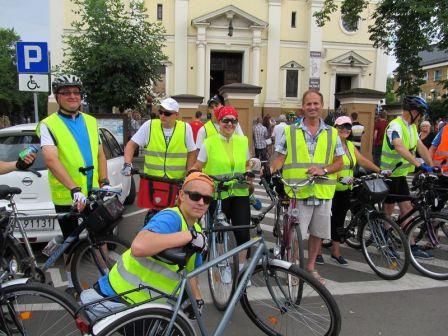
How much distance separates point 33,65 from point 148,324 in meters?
6.92

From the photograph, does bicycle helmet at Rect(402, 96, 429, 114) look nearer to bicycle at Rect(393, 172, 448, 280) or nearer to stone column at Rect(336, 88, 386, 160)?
bicycle at Rect(393, 172, 448, 280)

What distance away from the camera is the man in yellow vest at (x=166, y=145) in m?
5.00

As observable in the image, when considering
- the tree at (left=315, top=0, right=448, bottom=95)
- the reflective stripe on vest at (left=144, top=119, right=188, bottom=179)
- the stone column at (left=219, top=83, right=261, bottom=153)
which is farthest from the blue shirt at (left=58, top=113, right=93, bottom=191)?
the stone column at (left=219, top=83, right=261, bottom=153)

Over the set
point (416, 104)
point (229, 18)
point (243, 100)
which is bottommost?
point (416, 104)

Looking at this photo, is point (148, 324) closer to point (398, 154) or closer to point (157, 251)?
point (157, 251)

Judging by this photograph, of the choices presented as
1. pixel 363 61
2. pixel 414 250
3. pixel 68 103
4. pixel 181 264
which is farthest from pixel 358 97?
pixel 363 61

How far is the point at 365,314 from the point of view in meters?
4.14

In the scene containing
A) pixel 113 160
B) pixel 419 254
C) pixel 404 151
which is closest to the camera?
pixel 404 151

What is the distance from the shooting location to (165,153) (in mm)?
5012

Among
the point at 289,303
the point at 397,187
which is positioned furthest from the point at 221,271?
the point at 397,187

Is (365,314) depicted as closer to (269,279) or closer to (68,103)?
(269,279)

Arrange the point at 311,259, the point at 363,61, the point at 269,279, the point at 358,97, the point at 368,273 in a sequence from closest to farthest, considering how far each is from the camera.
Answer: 1. the point at 269,279
2. the point at 311,259
3. the point at 368,273
4. the point at 358,97
5. the point at 363,61

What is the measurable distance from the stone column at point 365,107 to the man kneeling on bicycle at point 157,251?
14.6 m

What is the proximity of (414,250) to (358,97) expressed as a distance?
11727 millimetres
